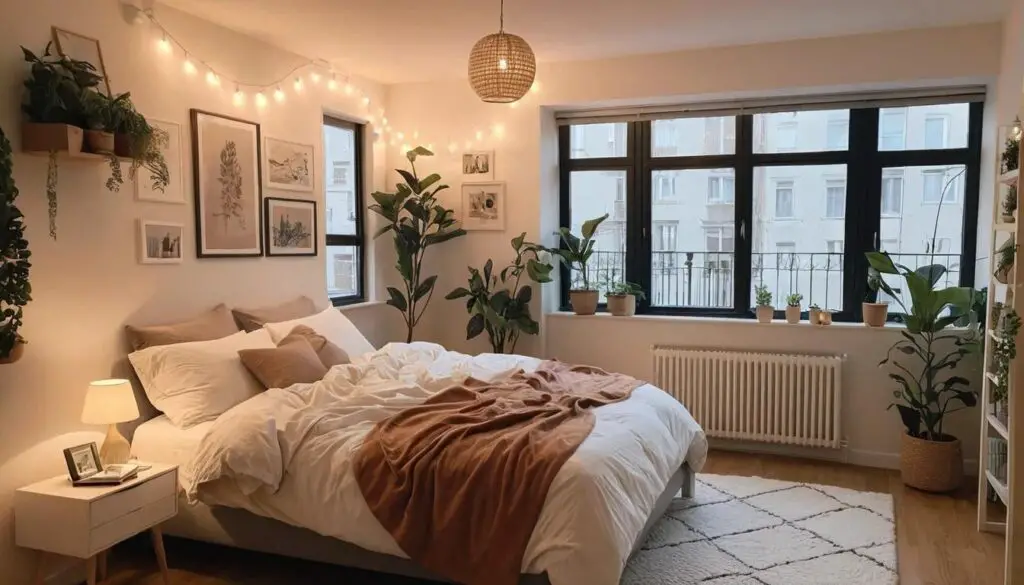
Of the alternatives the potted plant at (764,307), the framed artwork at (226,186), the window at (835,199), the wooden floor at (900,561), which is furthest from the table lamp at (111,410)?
the window at (835,199)

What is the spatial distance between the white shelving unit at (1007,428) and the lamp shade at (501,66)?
1986mm

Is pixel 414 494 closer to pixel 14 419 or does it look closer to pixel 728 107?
pixel 14 419

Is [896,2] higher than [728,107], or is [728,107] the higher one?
[896,2]

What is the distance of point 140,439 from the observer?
322 cm

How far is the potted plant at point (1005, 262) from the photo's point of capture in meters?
3.16

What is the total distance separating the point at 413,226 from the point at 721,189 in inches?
82.0

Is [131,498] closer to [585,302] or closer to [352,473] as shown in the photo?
[352,473]

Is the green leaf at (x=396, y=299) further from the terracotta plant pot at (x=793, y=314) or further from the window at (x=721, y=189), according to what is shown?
the terracotta plant pot at (x=793, y=314)

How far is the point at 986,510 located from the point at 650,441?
1.77 meters

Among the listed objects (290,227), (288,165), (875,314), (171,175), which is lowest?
(875,314)

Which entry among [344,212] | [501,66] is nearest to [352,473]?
[501,66]

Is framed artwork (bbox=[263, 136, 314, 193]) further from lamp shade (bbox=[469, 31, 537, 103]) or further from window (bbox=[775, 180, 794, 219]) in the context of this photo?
window (bbox=[775, 180, 794, 219])

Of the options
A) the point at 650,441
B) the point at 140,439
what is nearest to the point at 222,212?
the point at 140,439

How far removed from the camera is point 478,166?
5.34 m
